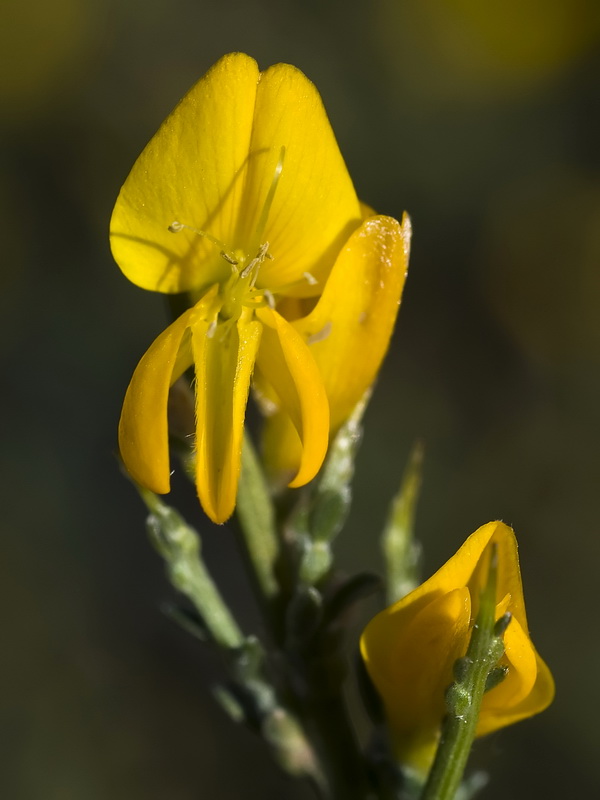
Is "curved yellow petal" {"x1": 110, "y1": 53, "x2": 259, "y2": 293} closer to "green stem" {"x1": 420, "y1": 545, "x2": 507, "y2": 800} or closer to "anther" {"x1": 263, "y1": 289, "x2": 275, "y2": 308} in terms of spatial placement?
"anther" {"x1": 263, "y1": 289, "x2": 275, "y2": 308}

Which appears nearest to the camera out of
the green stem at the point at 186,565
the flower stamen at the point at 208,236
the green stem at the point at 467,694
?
the green stem at the point at 467,694

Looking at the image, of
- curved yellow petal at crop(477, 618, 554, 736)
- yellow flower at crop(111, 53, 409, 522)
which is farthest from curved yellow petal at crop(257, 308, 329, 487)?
curved yellow petal at crop(477, 618, 554, 736)

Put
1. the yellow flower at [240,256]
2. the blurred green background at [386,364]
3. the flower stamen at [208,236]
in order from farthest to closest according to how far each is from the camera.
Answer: the blurred green background at [386,364] < the flower stamen at [208,236] < the yellow flower at [240,256]

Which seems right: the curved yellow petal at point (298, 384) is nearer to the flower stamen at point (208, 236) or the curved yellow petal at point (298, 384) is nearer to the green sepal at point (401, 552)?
the flower stamen at point (208, 236)

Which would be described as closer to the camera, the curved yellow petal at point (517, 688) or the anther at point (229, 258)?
the curved yellow petal at point (517, 688)

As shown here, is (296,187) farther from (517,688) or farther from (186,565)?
(517,688)

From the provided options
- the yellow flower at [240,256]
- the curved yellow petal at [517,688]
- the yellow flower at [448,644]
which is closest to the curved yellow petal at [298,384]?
the yellow flower at [240,256]

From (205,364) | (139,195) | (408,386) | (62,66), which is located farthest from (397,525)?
(62,66)

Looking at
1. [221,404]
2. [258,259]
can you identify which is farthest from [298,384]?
[258,259]
